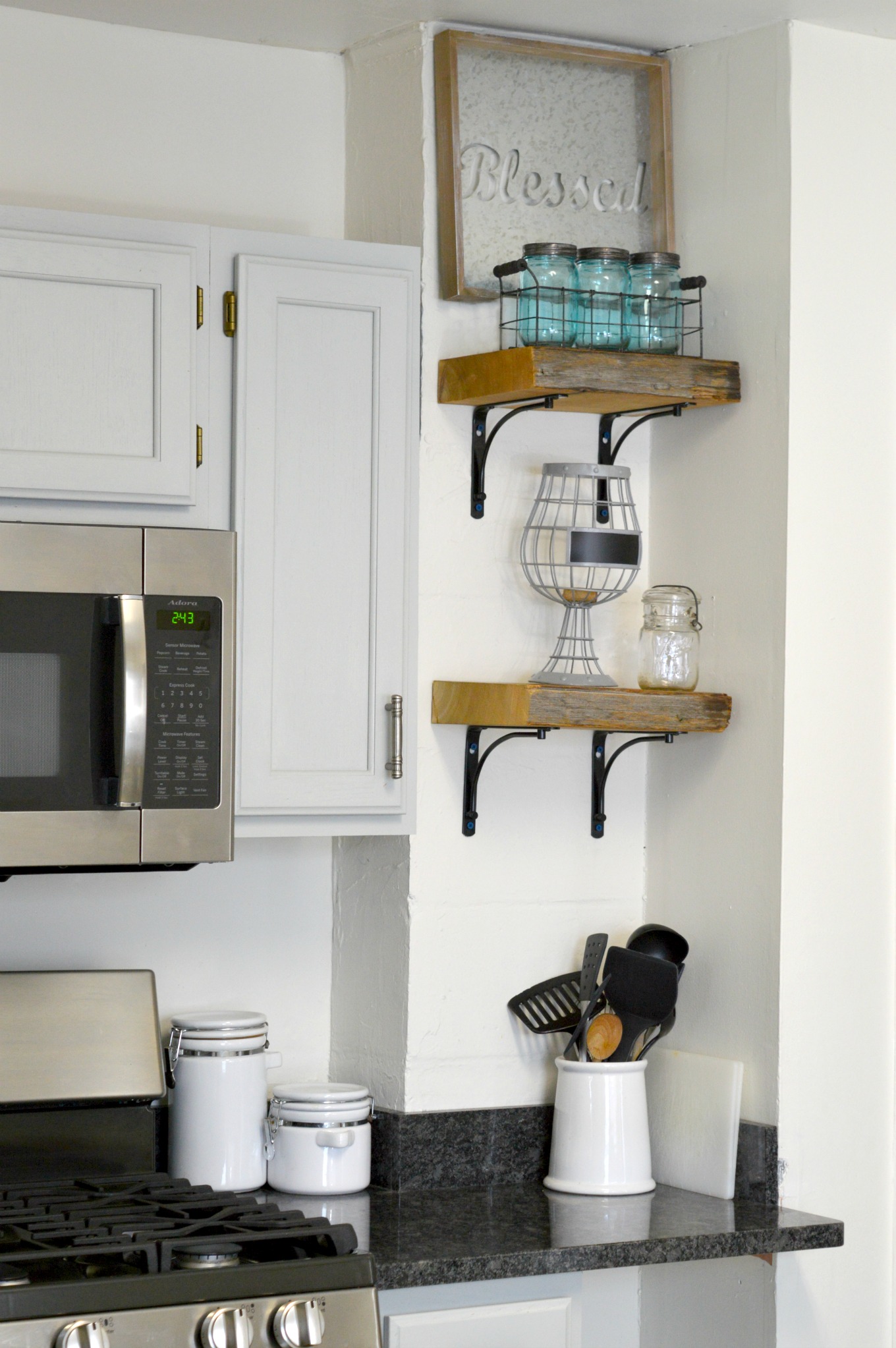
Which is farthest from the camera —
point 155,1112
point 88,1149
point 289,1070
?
point 289,1070

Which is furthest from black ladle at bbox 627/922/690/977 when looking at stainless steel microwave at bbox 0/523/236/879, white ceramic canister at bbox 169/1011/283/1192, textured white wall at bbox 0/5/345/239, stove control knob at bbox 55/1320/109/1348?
textured white wall at bbox 0/5/345/239

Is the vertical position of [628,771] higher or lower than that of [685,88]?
lower

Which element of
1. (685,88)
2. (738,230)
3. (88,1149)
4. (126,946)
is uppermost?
(685,88)

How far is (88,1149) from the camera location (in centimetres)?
235

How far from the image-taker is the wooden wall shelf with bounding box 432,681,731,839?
2.40 metres

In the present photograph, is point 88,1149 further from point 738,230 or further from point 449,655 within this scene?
point 738,230

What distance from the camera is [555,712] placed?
240 cm

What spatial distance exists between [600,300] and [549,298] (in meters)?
0.08

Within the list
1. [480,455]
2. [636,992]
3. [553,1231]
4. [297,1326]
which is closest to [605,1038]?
[636,992]

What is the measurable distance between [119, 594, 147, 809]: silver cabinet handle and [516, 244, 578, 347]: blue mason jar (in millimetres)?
761

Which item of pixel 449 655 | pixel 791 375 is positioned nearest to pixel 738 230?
pixel 791 375

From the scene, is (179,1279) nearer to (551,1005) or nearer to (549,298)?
(551,1005)

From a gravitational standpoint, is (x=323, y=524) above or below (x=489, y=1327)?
above

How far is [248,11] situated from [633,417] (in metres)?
0.88
